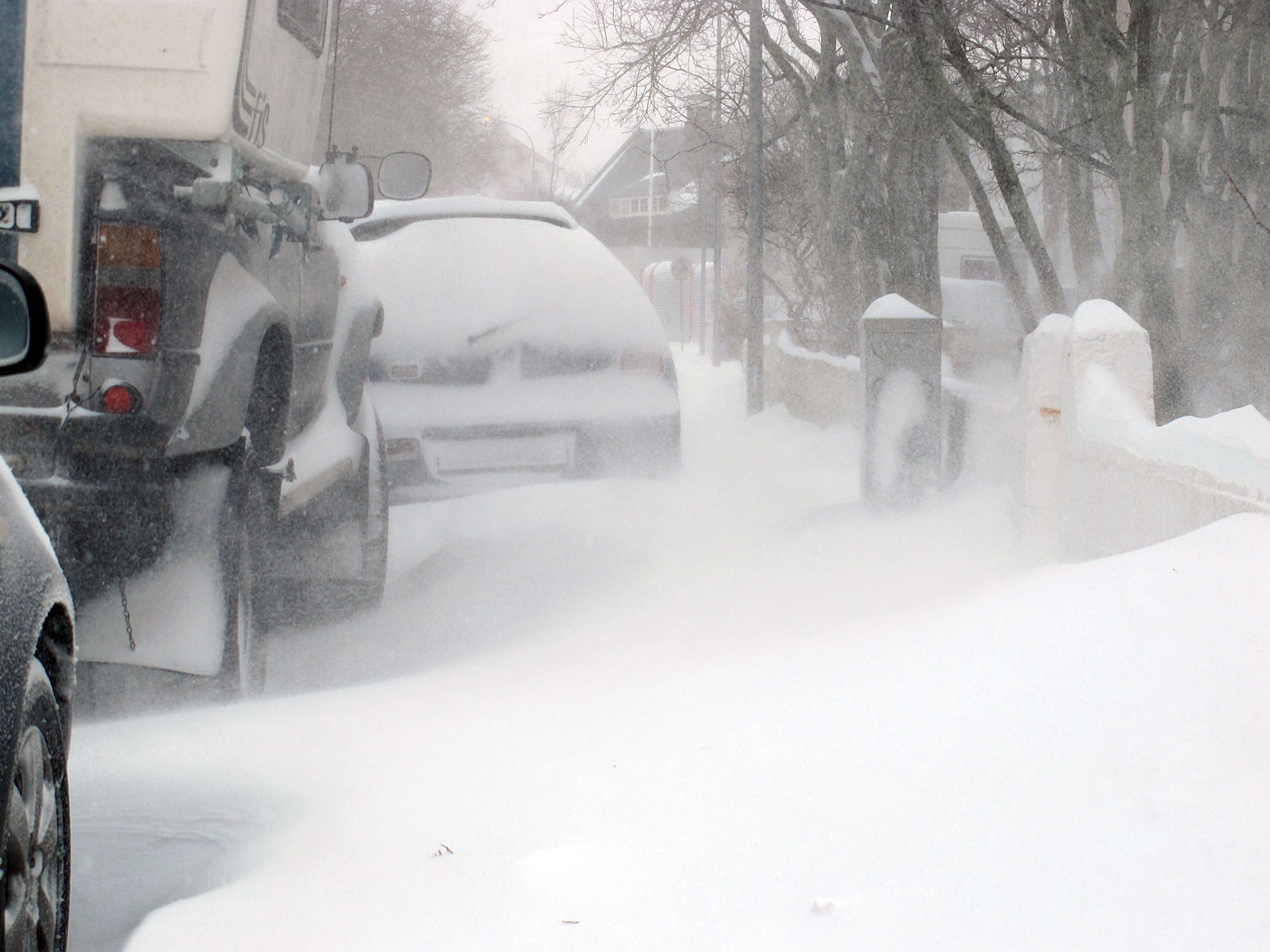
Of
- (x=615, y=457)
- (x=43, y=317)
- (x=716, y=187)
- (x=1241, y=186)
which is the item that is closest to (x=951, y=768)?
(x=43, y=317)

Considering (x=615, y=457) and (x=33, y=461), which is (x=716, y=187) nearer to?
(x=615, y=457)

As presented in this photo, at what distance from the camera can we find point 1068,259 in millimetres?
27844

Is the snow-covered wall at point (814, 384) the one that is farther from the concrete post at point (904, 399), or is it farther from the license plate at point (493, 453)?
the license plate at point (493, 453)

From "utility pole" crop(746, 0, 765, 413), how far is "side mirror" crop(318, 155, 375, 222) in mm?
10408

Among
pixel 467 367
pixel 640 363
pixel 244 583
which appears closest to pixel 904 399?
pixel 640 363

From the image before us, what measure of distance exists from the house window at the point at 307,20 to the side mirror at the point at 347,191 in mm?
438

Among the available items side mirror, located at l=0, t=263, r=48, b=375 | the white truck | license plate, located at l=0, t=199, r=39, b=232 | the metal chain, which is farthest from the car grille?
side mirror, located at l=0, t=263, r=48, b=375

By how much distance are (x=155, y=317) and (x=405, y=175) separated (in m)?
2.58

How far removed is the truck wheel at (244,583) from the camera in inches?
152

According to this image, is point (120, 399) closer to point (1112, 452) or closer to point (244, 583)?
point (244, 583)

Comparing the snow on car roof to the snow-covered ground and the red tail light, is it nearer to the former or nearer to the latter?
the snow-covered ground

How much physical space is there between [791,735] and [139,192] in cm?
206

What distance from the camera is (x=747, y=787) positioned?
3297mm

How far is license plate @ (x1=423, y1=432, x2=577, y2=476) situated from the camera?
20.6 feet
